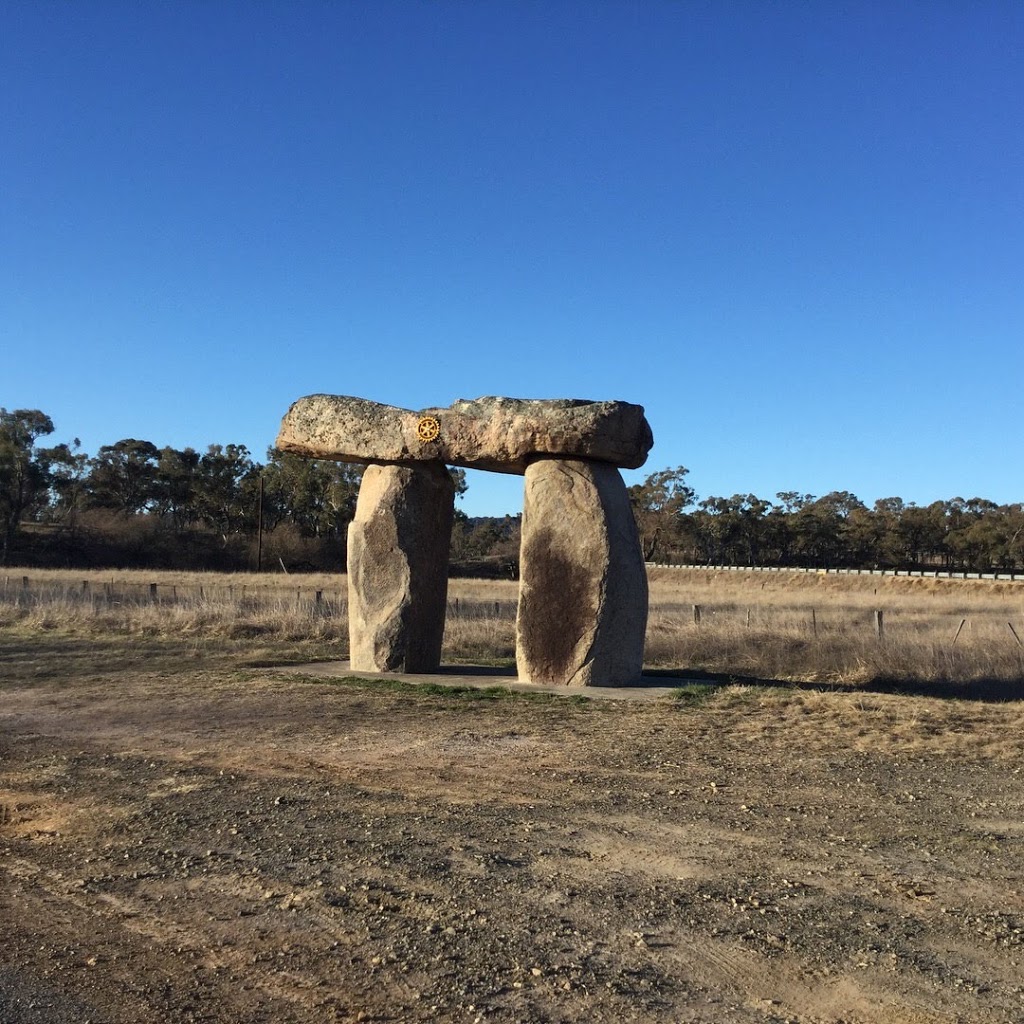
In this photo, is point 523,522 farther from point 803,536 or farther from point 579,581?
point 803,536

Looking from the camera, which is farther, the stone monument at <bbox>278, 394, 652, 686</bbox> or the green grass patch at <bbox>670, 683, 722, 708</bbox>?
the stone monument at <bbox>278, 394, 652, 686</bbox>

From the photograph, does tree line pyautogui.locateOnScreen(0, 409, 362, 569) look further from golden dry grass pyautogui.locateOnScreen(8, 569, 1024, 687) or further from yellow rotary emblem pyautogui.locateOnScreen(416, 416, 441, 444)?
yellow rotary emblem pyautogui.locateOnScreen(416, 416, 441, 444)

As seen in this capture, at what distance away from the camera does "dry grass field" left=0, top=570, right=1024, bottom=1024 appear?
353 centimetres

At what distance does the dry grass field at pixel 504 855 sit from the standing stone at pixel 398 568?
4.57 ft

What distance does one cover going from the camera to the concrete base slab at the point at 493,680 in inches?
413

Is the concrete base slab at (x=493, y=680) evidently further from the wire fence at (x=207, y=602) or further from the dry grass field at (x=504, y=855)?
the wire fence at (x=207, y=602)

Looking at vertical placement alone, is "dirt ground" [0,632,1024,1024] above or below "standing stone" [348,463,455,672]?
below

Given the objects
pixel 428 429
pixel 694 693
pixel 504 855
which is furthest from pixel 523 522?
pixel 504 855

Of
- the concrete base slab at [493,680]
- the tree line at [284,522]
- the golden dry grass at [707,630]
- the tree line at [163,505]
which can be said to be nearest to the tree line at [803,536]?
the tree line at [284,522]

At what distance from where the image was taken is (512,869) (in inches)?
189

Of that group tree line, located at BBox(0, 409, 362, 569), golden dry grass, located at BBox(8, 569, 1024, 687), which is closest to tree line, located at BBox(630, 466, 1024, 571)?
tree line, located at BBox(0, 409, 362, 569)

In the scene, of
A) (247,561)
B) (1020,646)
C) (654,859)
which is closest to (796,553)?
(247,561)

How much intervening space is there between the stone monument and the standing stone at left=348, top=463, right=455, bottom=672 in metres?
0.01

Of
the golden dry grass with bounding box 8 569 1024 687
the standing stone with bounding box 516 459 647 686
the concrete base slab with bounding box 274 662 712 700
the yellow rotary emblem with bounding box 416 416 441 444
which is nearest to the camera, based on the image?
the concrete base slab with bounding box 274 662 712 700
